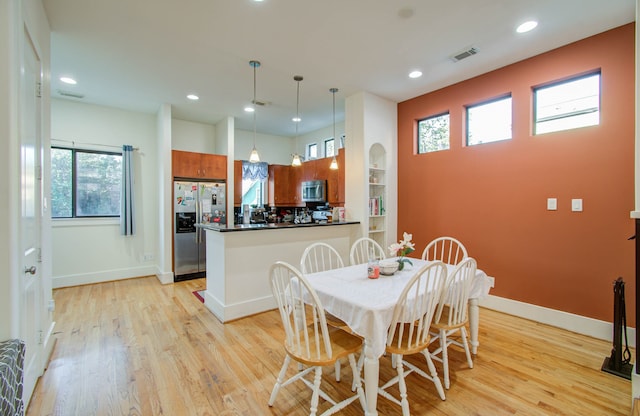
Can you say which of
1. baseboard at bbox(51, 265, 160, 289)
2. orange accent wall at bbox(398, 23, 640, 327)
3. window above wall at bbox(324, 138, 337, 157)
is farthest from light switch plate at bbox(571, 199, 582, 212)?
baseboard at bbox(51, 265, 160, 289)

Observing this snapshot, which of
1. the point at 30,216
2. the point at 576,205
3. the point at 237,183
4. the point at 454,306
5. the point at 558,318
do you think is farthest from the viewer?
the point at 237,183

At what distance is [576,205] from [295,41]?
3309mm

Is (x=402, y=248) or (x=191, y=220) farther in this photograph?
(x=191, y=220)

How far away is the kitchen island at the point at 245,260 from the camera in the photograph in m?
3.21

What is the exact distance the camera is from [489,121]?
3654mm

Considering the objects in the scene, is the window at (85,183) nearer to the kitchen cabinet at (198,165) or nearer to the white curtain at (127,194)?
the white curtain at (127,194)

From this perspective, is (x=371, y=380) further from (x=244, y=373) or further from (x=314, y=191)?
(x=314, y=191)

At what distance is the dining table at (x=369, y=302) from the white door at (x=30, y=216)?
6.15 feet

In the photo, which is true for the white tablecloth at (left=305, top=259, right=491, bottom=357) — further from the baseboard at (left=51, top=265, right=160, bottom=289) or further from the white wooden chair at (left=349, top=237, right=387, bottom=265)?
the baseboard at (left=51, top=265, right=160, bottom=289)

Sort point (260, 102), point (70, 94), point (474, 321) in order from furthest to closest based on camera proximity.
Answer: point (260, 102) → point (70, 94) → point (474, 321)

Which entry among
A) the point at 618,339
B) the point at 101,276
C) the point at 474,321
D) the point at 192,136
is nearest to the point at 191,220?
the point at 101,276

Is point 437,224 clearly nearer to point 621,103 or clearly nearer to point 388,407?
point 621,103

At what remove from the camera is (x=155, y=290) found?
4340 millimetres

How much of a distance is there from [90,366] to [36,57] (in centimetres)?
247
